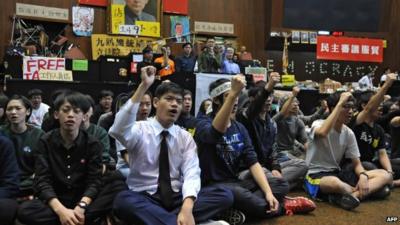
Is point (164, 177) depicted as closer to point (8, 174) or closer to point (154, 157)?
point (154, 157)

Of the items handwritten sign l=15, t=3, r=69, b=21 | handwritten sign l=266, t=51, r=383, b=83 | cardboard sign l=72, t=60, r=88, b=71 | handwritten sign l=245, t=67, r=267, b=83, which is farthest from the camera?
handwritten sign l=266, t=51, r=383, b=83

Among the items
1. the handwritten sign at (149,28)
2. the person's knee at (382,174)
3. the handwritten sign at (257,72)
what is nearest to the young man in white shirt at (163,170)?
the person's knee at (382,174)

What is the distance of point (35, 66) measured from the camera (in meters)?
6.52

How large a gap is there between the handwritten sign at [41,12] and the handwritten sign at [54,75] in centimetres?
294

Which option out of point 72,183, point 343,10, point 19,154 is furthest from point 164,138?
point 343,10

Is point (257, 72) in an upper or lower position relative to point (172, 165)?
upper

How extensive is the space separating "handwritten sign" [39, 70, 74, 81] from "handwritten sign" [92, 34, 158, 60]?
2833mm

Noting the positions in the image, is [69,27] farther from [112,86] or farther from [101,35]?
[112,86]

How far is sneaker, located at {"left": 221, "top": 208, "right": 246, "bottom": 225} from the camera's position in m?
2.86

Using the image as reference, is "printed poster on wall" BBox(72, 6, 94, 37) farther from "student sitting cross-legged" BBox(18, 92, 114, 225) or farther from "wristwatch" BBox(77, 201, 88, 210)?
"wristwatch" BBox(77, 201, 88, 210)

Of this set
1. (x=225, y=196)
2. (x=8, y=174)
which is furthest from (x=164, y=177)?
(x=8, y=174)

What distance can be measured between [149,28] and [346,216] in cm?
743

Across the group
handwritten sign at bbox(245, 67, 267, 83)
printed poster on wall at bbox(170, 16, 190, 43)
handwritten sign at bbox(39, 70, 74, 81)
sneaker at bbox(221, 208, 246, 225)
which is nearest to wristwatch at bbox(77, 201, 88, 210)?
sneaker at bbox(221, 208, 246, 225)

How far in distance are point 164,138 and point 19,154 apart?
0.99 metres
